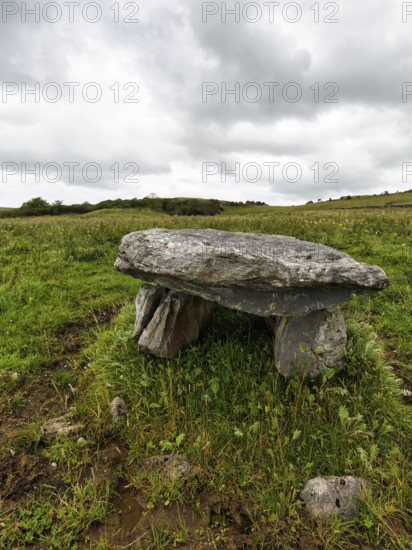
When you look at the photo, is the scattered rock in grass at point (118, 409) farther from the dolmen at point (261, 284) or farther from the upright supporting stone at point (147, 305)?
the upright supporting stone at point (147, 305)

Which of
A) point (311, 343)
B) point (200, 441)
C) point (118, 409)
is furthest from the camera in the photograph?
point (311, 343)

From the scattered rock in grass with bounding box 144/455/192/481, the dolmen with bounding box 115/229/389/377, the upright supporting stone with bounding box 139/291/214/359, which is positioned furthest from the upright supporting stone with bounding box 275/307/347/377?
the scattered rock in grass with bounding box 144/455/192/481

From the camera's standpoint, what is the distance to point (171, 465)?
4.57 metres

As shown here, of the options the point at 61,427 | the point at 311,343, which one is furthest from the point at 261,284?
the point at 61,427

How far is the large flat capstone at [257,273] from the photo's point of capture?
16.7ft

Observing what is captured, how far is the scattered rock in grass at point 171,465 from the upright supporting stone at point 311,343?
2.10 metres

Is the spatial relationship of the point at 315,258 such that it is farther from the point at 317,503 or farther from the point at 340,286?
the point at 317,503

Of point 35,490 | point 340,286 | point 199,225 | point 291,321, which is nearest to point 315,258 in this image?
point 340,286

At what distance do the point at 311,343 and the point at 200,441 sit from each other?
239 cm

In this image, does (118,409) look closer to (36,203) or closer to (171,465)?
(171,465)

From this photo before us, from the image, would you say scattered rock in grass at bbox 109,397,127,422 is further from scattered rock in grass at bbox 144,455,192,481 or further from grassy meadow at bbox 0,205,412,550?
scattered rock in grass at bbox 144,455,192,481

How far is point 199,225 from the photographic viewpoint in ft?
66.2

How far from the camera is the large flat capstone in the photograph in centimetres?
510

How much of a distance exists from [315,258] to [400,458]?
120 inches
